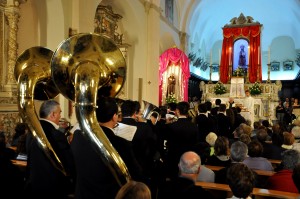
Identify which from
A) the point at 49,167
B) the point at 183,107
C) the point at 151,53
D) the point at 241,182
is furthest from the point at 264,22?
the point at 49,167

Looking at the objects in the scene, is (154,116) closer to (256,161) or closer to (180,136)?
(180,136)

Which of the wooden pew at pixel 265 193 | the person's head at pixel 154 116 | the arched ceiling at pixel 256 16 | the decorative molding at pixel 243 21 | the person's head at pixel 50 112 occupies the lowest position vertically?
the wooden pew at pixel 265 193

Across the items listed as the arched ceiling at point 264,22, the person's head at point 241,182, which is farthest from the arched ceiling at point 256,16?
the person's head at point 241,182

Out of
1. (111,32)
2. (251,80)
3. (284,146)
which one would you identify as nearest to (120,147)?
(284,146)

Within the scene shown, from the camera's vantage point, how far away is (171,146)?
5.07 metres

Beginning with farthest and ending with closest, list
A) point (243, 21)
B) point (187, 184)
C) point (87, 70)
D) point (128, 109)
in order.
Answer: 1. point (243, 21)
2. point (128, 109)
3. point (187, 184)
4. point (87, 70)

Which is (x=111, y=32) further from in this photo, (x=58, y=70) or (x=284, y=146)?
(x=58, y=70)

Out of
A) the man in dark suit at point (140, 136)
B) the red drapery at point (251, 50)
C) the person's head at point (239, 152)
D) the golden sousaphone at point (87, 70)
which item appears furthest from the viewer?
the red drapery at point (251, 50)

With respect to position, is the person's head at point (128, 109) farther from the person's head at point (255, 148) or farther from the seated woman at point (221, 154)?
the person's head at point (255, 148)

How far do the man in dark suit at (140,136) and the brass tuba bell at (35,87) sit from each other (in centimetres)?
125

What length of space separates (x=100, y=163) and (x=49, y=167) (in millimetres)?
625

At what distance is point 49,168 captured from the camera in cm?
265

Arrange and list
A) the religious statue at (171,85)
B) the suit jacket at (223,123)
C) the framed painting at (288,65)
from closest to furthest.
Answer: the suit jacket at (223,123) → the religious statue at (171,85) → the framed painting at (288,65)

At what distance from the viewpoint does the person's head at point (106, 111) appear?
2.34 meters
